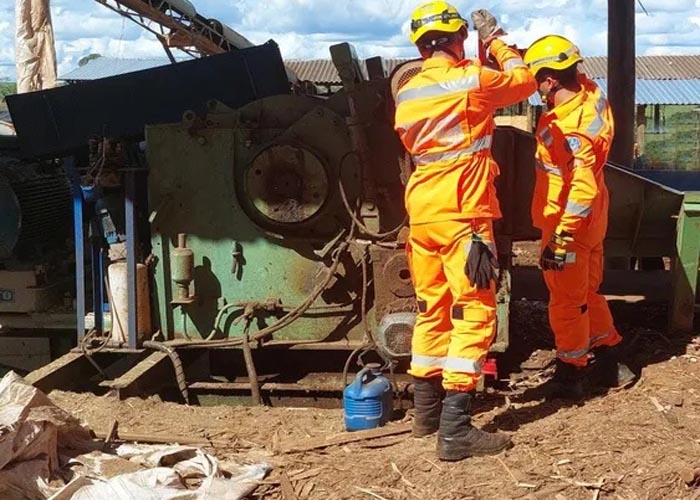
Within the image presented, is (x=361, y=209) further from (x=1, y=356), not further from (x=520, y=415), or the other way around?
(x=1, y=356)

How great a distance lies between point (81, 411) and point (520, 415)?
2.45m

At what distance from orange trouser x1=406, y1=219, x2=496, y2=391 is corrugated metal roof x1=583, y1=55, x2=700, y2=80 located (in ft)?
62.6

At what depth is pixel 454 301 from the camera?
3.99 metres

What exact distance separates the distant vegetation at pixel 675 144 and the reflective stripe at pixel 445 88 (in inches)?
439

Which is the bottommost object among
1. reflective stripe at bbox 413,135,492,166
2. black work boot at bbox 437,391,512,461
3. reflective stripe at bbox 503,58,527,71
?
black work boot at bbox 437,391,512,461

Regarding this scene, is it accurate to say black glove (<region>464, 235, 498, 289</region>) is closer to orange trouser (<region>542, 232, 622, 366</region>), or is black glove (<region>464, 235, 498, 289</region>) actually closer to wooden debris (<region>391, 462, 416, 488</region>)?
orange trouser (<region>542, 232, 622, 366</region>)

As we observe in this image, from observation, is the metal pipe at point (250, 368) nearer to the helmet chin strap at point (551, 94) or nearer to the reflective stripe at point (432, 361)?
the reflective stripe at point (432, 361)

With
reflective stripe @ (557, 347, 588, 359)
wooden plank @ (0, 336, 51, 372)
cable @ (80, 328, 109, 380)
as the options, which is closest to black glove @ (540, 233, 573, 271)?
reflective stripe @ (557, 347, 588, 359)

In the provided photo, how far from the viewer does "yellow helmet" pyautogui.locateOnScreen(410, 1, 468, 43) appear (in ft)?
13.1

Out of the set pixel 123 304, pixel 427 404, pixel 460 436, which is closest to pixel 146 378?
pixel 123 304

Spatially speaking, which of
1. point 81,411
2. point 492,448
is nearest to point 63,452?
point 81,411

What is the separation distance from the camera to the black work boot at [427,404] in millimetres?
4195

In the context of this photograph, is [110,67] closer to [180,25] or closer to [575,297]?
[180,25]

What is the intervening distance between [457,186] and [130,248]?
231 cm
